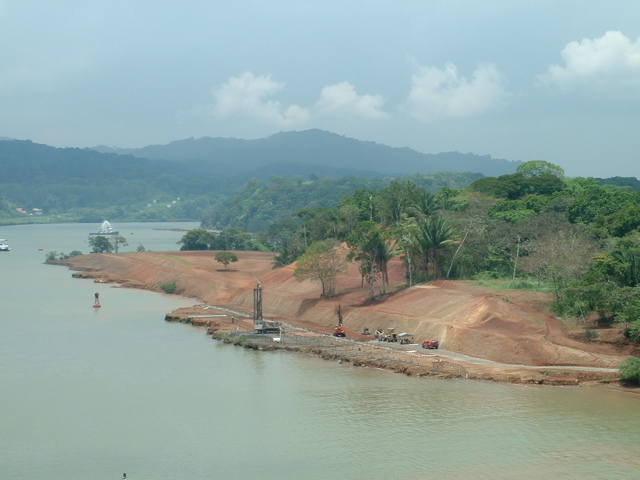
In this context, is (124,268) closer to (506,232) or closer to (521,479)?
(506,232)

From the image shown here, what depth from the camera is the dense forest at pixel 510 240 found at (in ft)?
159

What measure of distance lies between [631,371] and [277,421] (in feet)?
56.4

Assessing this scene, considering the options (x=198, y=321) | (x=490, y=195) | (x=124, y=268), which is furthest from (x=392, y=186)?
(x=124, y=268)

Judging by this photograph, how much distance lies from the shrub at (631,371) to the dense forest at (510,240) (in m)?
2.62

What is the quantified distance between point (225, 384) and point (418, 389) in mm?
9946

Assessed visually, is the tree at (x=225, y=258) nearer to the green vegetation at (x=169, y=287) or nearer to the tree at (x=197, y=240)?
the green vegetation at (x=169, y=287)

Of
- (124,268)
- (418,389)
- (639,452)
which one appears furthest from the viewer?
(124,268)

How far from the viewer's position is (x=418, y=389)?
41.2m

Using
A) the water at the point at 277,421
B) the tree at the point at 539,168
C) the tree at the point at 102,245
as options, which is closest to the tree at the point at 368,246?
the water at the point at 277,421

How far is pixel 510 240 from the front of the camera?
66188 mm

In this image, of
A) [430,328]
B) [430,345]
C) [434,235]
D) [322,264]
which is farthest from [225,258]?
[430,345]

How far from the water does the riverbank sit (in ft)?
6.03

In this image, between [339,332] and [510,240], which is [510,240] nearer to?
[510,240]

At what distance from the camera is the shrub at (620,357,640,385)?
40250mm
